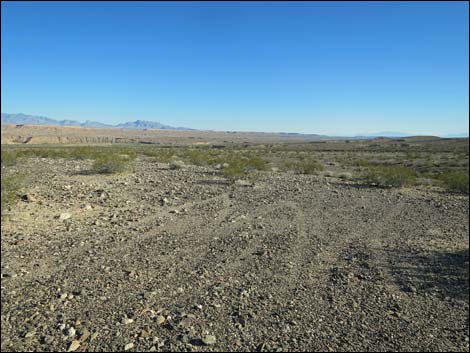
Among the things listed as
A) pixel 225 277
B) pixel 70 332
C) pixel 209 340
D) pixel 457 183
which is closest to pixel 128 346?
pixel 70 332

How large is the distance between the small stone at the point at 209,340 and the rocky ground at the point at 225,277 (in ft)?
0.05

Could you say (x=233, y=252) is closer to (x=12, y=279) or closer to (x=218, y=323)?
(x=218, y=323)

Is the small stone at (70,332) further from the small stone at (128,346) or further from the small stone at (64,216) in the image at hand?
the small stone at (64,216)

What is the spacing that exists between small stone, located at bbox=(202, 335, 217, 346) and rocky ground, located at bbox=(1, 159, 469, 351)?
14 millimetres

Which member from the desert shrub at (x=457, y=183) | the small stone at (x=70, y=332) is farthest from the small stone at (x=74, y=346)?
the desert shrub at (x=457, y=183)

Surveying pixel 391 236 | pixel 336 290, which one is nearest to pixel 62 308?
pixel 336 290

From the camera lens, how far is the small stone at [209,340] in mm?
4348

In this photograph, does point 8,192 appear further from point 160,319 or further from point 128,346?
point 128,346

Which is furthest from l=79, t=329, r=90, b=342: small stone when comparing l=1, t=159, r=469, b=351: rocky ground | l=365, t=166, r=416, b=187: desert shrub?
l=365, t=166, r=416, b=187: desert shrub

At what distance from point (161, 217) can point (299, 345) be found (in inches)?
261

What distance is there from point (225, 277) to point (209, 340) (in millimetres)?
1899

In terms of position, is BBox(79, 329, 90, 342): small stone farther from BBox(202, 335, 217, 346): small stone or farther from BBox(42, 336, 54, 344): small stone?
BBox(202, 335, 217, 346): small stone

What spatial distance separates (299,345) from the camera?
439 centimetres

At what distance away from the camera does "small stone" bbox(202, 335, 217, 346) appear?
435 centimetres
